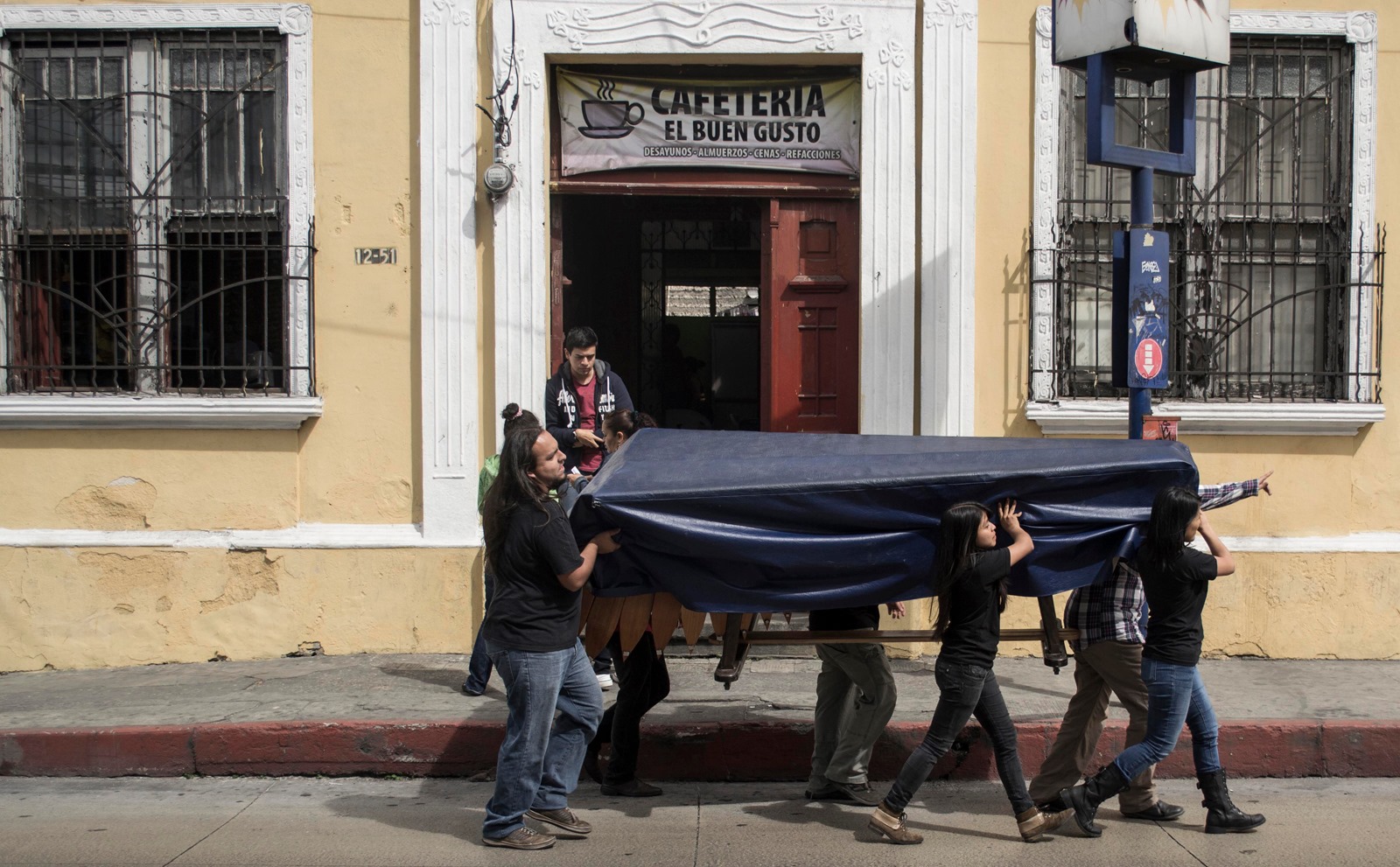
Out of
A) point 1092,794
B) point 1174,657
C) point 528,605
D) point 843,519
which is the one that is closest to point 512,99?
point 528,605

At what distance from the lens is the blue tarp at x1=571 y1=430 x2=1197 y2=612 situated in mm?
5094

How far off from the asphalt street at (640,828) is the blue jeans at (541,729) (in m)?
0.21

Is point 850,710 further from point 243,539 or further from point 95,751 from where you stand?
point 243,539

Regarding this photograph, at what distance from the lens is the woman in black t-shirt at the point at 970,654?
5.05m

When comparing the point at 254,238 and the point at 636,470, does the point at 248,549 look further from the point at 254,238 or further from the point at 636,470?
the point at 636,470

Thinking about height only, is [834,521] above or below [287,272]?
below

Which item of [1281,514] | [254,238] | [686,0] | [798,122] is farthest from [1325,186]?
[254,238]

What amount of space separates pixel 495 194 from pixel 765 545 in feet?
12.7

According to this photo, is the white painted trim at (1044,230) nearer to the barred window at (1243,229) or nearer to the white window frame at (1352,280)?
the white window frame at (1352,280)

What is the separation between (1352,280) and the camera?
8.17 meters

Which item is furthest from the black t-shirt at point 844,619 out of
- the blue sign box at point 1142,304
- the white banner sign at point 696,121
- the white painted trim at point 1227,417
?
the white banner sign at point 696,121

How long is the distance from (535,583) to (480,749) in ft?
5.79

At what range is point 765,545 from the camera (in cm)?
512

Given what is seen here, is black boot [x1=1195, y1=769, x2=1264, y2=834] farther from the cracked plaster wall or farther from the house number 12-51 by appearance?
the house number 12-51
